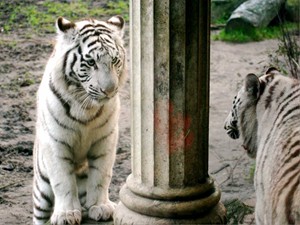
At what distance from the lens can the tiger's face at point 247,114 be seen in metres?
4.85

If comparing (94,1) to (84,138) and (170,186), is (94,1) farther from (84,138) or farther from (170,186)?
(170,186)

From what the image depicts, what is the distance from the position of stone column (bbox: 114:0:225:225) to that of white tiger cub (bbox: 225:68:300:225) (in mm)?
389

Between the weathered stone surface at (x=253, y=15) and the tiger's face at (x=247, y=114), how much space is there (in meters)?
6.54

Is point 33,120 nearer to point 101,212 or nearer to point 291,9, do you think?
point 101,212

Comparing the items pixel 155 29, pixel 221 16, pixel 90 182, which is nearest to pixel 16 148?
pixel 90 182

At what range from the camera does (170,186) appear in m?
3.94

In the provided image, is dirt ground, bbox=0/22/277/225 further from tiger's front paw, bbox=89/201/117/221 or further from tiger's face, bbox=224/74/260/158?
tiger's front paw, bbox=89/201/117/221

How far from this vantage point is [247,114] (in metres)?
4.95

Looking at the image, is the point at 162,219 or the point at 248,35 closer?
the point at 162,219

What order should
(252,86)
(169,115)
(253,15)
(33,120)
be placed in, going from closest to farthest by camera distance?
(169,115)
(252,86)
(33,120)
(253,15)

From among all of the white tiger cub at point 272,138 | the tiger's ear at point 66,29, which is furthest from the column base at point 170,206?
the tiger's ear at point 66,29

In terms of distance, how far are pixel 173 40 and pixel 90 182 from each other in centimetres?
143

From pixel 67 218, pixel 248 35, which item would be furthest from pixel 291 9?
pixel 67 218

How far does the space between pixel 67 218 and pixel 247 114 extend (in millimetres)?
1272
